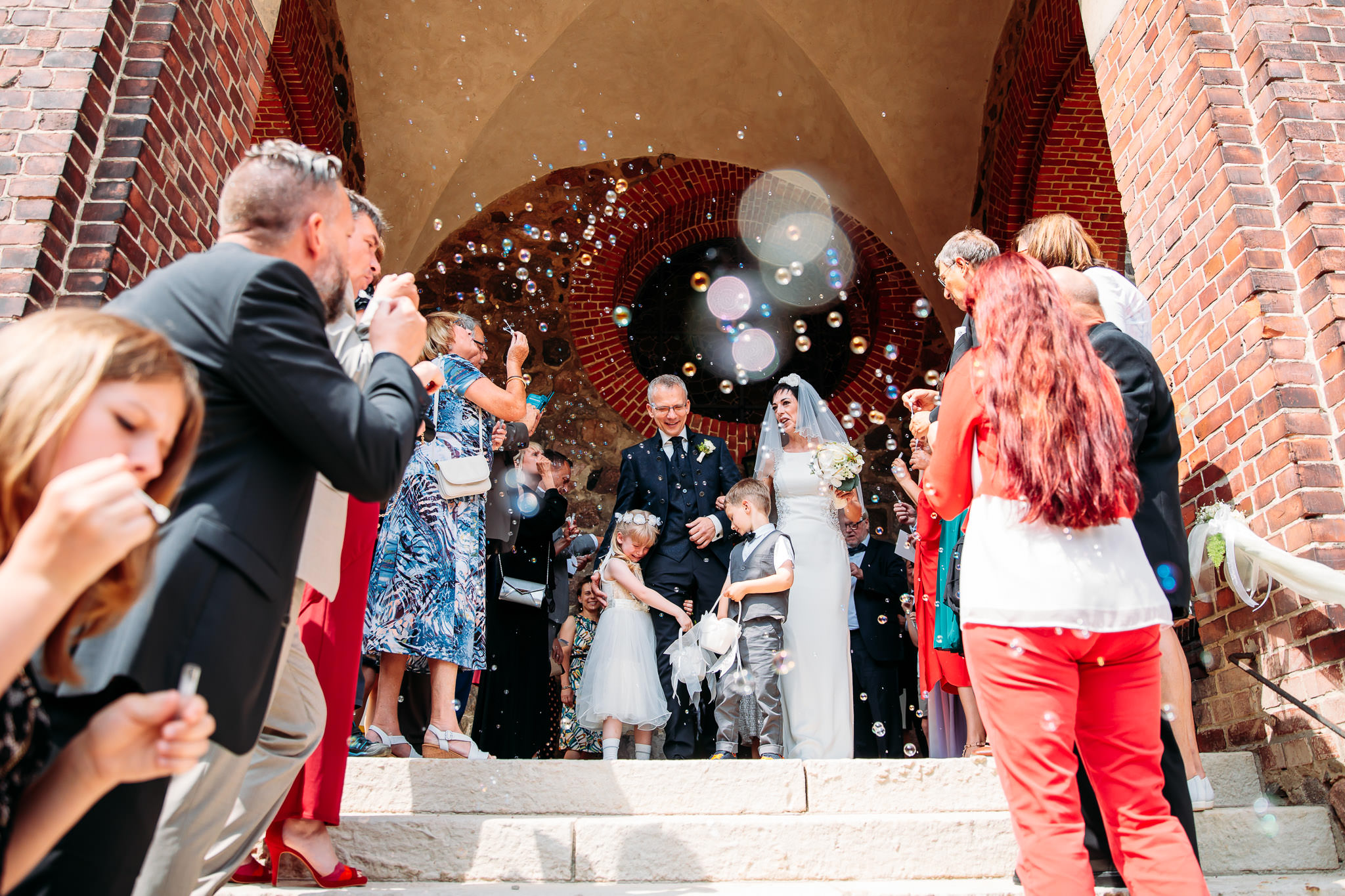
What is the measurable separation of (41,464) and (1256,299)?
163 inches

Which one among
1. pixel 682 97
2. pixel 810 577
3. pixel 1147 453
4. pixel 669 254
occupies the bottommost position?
pixel 1147 453

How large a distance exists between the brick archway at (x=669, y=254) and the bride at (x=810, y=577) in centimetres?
362

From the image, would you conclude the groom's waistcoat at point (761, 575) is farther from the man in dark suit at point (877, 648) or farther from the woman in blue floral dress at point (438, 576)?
the woman in blue floral dress at point (438, 576)

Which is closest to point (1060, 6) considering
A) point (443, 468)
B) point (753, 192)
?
point (753, 192)

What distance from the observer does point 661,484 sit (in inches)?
216

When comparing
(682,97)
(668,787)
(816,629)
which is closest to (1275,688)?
(816,629)

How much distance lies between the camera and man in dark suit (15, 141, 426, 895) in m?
1.27

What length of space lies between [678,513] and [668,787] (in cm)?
228

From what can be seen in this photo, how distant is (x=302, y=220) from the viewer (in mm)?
1825

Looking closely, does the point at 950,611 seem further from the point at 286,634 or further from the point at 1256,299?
the point at 286,634

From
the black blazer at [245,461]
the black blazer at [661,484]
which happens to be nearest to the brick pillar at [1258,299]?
the black blazer at [661,484]

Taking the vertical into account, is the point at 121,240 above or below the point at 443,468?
above

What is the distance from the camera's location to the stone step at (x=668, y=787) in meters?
3.21

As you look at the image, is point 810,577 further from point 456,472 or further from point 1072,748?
point 1072,748
